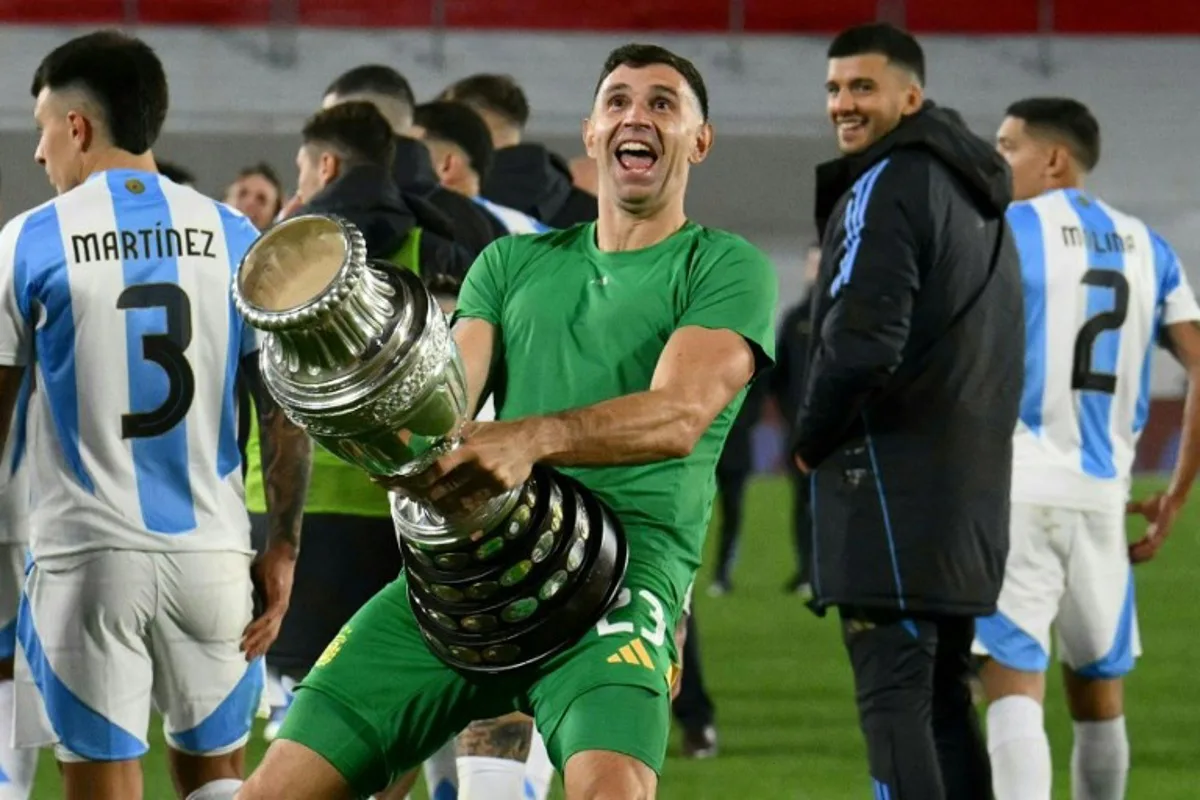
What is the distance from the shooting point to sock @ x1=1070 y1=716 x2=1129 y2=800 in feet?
19.6

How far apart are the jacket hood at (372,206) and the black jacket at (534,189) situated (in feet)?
5.17

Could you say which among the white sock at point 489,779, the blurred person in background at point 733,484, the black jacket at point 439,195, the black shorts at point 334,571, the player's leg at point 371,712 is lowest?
the blurred person in background at point 733,484

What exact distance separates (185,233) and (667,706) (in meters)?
1.53

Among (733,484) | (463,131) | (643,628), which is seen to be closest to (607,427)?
(643,628)

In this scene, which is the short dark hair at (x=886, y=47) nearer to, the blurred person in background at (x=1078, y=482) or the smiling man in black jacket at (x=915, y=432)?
the smiling man in black jacket at (x=915, y=432)

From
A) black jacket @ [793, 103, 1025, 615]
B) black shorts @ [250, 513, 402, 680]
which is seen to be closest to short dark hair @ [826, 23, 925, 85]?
black jacket @ [793, 103, 1025, 615]

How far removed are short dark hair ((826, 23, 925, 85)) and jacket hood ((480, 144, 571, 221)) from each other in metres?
1.70

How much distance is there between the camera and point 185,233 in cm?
450

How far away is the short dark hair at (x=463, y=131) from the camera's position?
21.5ft

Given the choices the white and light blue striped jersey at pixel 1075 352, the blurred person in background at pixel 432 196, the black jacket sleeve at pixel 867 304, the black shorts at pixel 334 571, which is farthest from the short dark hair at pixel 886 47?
the black shorts at pixel 334 571

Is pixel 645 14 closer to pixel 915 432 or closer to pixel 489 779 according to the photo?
pixel 915 432

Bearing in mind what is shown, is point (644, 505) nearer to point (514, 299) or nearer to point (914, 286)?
point (514, 299)

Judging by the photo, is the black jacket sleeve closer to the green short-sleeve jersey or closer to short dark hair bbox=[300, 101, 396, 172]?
the green short-sleeve jersey

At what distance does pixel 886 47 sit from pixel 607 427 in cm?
230
